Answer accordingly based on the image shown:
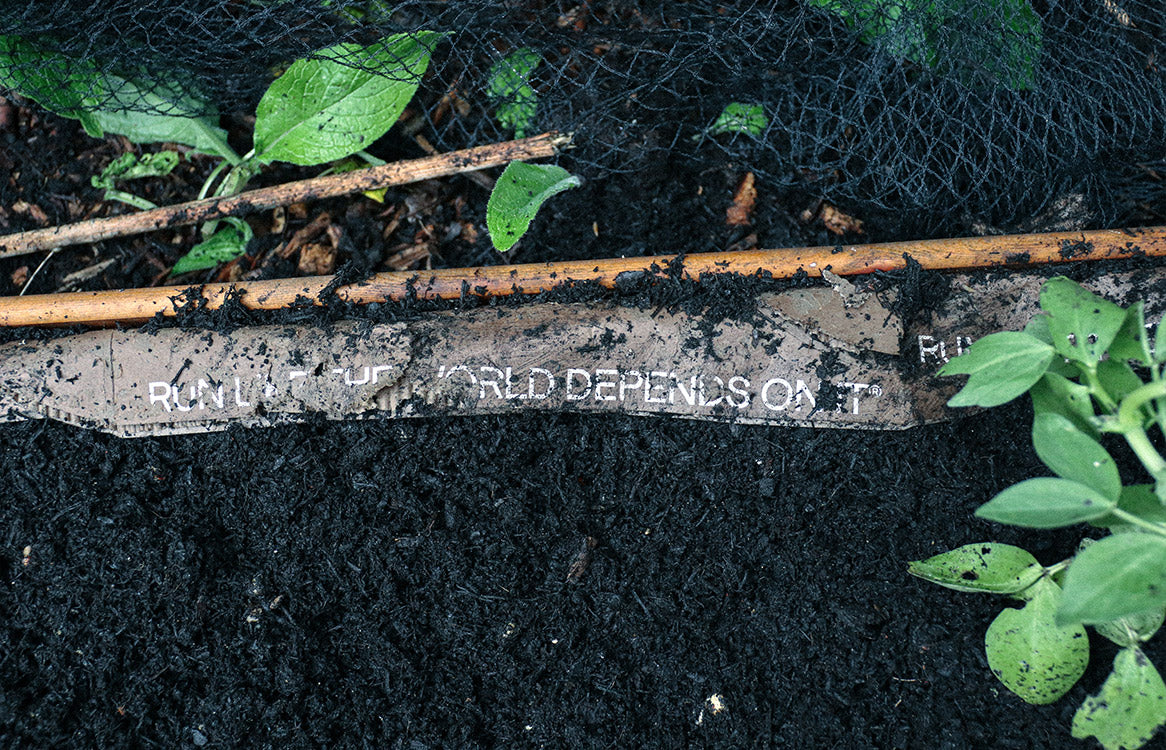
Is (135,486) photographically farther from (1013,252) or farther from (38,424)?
(1013,252)

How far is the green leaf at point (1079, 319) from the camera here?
82 centimetres

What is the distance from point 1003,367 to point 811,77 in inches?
24.1

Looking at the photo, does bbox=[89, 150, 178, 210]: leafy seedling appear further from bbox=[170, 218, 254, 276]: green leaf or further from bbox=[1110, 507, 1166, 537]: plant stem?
bbox=[1110, 507, 1166, 537]: plant stem

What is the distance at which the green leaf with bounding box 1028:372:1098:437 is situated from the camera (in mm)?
837

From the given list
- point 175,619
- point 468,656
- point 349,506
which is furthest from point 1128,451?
point 175,619

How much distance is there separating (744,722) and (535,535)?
35cm

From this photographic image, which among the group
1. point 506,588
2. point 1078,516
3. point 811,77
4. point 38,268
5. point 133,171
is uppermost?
point 811,77

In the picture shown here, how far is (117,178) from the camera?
136cm

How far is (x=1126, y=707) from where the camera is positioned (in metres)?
0.85

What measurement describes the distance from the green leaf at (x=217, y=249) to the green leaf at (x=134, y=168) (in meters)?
0.16

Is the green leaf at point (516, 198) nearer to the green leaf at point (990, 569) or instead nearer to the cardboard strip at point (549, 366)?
the cardboard strip at point (549, 366)

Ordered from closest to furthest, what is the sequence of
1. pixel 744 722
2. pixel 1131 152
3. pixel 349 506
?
pixel 744 722
pixel 349 506
pixel 1131 152

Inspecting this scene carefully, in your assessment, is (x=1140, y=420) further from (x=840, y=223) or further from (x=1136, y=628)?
(x=840, y=223)

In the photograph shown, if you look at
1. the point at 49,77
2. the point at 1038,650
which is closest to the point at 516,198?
the point at 49,77
